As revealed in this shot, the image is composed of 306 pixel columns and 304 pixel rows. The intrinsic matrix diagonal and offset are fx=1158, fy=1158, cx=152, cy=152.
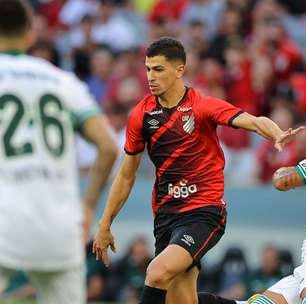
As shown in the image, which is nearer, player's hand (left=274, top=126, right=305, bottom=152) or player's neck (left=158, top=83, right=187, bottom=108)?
player's hand (left=274, top=126, right=305, bottom=152)

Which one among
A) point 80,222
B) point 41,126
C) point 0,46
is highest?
point 0,46

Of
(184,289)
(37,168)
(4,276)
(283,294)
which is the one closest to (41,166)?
(37,168)

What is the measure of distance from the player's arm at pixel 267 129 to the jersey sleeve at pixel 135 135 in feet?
2.53

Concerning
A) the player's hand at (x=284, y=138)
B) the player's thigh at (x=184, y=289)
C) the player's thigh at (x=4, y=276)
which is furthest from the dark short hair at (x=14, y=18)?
the player's thigh at (x=184, y=289)

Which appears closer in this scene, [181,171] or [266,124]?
[266,124]

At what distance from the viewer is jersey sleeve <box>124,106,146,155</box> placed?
8609mm

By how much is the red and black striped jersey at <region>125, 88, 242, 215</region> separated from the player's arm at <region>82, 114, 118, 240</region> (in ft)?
8.27

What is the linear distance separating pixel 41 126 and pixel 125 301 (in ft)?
26.2

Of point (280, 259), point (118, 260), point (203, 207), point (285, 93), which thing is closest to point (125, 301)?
point (118, 260)

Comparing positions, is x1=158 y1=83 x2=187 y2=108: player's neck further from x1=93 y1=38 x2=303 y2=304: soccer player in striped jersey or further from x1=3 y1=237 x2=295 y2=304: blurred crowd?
x1=3 y1=237 x2=295 y2=304: blurred crowd

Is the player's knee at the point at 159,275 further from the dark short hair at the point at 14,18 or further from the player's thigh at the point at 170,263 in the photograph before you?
the dark short hair at the point at 14,18

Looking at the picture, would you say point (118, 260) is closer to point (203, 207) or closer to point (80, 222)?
point (203, 207)

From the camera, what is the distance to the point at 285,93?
1446 cm

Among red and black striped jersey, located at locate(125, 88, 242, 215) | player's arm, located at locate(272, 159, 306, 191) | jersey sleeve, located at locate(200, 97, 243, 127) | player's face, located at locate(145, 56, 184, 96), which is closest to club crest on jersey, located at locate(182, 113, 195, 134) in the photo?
red and black striped jersey, located at locate(125, 88, 242, 215)
